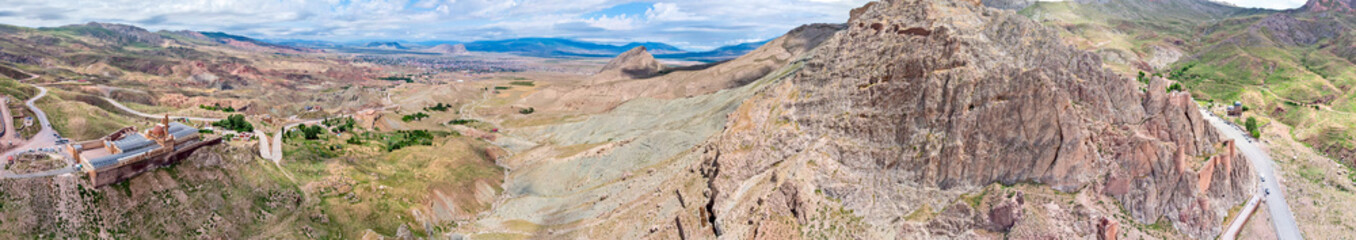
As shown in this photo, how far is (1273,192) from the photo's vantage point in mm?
58781

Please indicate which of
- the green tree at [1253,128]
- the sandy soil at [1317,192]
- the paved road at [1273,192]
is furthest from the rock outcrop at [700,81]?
the sandy soil at [1317,192]

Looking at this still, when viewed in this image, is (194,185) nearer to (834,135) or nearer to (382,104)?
(834,135)

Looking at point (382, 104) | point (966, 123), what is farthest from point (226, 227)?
point (382, 104)

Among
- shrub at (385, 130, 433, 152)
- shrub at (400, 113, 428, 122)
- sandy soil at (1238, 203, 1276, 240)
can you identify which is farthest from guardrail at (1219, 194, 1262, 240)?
shrub at (400, 113, 428, 122)

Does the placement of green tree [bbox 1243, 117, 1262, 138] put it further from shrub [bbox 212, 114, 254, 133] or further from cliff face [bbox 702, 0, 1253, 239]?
shrub [bbox 212, 114, 254, 133]

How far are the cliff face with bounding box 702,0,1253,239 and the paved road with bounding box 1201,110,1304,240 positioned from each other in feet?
24.3

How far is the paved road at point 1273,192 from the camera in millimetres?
52125

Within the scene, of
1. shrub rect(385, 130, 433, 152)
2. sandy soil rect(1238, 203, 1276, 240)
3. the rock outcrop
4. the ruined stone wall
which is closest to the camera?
sandy soil rect(1238, 203, 1276, 240)

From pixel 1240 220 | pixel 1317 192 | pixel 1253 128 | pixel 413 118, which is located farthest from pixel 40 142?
pixel 1253 128

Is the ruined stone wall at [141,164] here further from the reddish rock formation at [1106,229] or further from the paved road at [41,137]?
the reddish rock formation at [1106,229]

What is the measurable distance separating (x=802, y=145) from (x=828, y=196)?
23.5 ft

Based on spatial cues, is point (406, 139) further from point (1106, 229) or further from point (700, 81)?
point (1106, 229)

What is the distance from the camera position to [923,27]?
58.5 meters

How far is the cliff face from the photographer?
44281 mm
